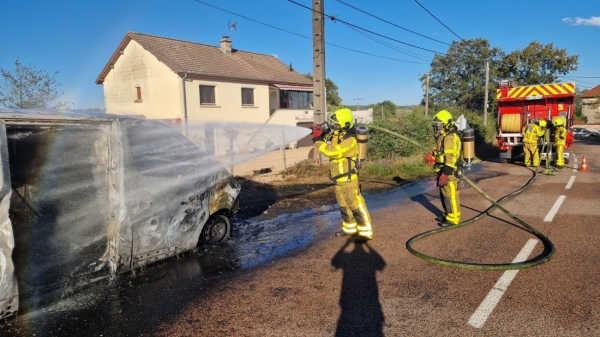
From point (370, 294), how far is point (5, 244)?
3.08 m

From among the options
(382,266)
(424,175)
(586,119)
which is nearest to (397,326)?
(382,266)

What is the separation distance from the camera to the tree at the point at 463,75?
146 ft

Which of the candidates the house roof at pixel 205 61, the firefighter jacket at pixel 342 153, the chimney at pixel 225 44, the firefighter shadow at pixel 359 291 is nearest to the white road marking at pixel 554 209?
the firefighter shadow at pixel 359 291

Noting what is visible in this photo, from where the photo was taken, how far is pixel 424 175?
1195cm

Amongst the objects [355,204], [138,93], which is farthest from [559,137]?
[138,93]

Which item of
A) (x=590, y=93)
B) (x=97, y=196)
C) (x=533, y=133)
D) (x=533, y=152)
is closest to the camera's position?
(x=97, y=196)

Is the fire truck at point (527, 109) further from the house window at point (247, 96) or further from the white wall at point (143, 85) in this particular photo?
the white wall at point (143, 85)

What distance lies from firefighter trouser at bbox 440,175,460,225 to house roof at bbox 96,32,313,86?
19.0m

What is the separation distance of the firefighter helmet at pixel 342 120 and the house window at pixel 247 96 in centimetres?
2129

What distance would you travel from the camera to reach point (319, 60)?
11.8 meters

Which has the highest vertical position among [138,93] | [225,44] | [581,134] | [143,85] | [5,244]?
[225,44]

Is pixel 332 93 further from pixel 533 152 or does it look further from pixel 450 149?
pixel 450 149

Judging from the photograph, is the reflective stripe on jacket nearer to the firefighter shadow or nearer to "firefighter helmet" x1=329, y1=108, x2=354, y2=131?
"firefighter helmet" x1=329, y1=108, x2=354, y2=131

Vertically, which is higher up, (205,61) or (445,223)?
(205,61)
